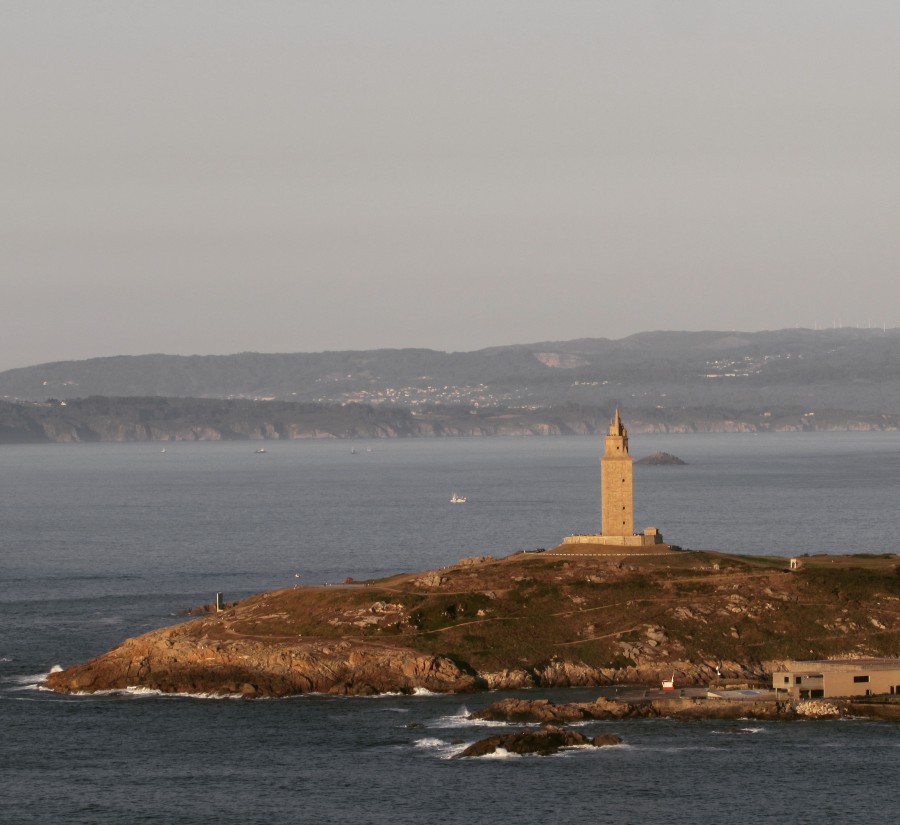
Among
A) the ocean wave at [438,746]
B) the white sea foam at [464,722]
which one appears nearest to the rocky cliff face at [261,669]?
the white sea foam at [464,722]

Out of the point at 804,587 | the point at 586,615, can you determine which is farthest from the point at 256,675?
the point at 804,587

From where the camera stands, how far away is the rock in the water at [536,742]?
314ft

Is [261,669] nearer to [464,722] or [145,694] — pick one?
[145,694]

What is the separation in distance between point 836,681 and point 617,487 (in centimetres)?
3142

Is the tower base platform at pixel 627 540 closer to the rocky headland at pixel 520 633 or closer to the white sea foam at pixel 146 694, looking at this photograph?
the rocky headland at pixel 520 633

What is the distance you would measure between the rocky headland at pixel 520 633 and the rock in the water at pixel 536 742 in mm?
16190

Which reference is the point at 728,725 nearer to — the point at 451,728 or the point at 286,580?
the point at 451,728

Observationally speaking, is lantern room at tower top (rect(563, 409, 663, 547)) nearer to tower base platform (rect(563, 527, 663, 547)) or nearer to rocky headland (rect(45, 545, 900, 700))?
tower base platform (rect(563, 527, 663, 547))

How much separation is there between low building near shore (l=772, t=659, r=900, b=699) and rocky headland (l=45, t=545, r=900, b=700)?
530cm

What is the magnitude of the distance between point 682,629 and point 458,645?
14497mm

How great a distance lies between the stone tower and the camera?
137125 mm

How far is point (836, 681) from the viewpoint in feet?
360

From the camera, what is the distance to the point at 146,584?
168 metres

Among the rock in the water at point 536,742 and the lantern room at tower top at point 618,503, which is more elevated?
the lantern room at tower top at point 618,503
